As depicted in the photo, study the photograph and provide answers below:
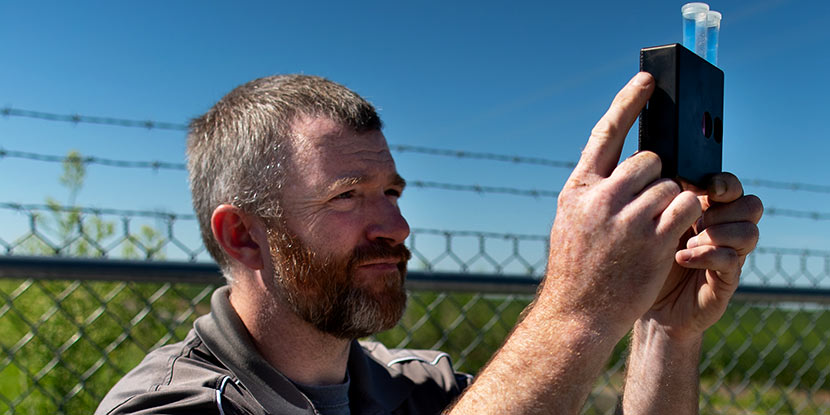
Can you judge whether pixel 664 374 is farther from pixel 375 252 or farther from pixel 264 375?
pixel 264 375

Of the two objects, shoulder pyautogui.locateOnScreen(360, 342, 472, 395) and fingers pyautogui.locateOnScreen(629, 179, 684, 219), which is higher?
fingers pyautogui.locateOnScreen(629, 179, 684, 219)

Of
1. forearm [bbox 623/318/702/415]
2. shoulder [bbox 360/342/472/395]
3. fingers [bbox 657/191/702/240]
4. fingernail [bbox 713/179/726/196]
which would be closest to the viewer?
fingers [bbox 657/191/702/240]

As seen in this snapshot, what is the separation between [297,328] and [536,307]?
2.60 feet

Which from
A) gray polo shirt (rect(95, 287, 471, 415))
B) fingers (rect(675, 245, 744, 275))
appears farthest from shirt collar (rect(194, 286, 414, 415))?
fingers (rect(675, 245, 744, 275))

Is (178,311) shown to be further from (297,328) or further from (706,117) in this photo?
(706,117)

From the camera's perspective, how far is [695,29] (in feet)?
4.00

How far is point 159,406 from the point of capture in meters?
1.41

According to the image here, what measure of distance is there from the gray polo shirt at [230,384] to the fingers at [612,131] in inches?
35.2

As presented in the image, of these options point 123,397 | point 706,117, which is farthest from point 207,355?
point 706,117

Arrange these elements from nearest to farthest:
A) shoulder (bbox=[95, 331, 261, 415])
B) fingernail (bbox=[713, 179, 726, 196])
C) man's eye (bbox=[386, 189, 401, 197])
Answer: fingernail (bbox=[713, 179, 726, 196])
shoulder (bbox=[95, 331, 261, 415])
man's eye (bbox=[386, 189, 401, 197])

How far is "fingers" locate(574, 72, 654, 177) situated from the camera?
103 centimetres

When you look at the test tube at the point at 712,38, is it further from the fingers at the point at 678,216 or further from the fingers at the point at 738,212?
the fingers at the point at 678,216

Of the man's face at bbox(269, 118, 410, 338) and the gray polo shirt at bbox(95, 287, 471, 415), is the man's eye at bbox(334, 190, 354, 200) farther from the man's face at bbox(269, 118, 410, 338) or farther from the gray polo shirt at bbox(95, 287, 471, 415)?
the gray polo shirt at bbox(95, 287, 471, 415)

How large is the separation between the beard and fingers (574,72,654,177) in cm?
75
